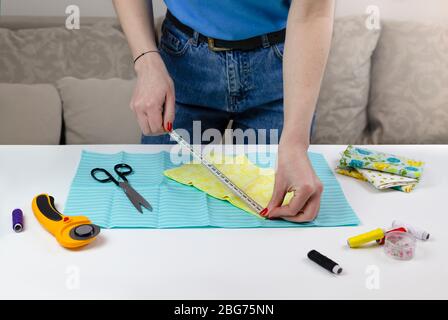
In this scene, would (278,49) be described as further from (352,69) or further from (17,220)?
(352,69)

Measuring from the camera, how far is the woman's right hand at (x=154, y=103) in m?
1.24

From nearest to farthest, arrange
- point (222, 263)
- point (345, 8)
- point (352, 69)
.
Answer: point (222, 263) < point (352, 69) < point (345, 8)

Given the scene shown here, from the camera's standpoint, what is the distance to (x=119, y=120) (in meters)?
2.43

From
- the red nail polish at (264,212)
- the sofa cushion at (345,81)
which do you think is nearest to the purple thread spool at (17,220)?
the red nail polish at (264,212)

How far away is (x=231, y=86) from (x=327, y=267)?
0.60 metres

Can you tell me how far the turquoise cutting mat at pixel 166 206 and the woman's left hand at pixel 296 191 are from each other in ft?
0.06

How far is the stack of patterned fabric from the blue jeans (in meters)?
0.23

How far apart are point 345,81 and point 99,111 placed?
1015 mm

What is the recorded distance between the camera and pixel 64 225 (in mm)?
1048

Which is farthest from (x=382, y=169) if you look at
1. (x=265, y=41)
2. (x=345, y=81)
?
(x=345, y=81)

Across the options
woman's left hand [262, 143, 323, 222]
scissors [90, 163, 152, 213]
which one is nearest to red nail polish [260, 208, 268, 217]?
woman's left hand [262, 143, 323, 222]

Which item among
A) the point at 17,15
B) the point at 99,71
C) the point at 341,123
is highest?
the point at 17,15

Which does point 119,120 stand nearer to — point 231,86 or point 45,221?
point 231,86
